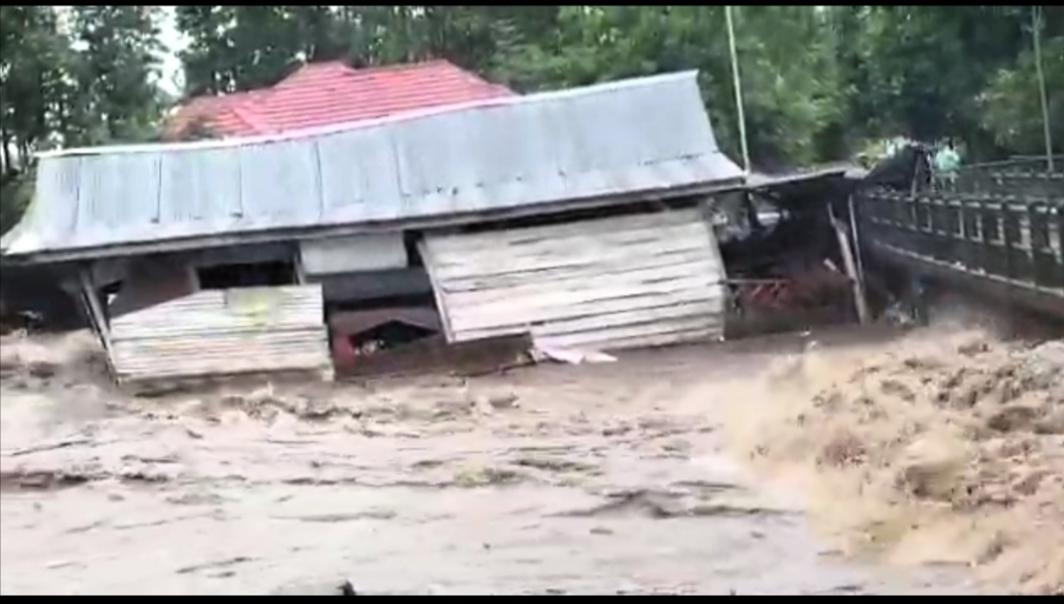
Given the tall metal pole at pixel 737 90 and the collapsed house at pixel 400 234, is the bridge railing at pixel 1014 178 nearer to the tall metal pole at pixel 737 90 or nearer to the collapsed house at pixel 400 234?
the tall metal pole at pixel 737 90

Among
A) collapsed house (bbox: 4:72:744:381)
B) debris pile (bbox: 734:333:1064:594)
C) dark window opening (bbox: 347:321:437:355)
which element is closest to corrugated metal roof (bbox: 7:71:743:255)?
collapsed house (bbox: 4:72:744:381)

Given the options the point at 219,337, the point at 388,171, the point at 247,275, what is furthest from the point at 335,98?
the point at 219,337

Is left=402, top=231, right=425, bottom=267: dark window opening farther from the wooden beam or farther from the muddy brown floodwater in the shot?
the wooden beam

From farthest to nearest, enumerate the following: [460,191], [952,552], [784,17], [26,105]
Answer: [460,191] < [26,105] < [784,17] < [952,552]

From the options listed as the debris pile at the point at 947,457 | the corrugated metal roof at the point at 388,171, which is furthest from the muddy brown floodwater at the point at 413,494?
the corrugated metal roof at the point at 388,171

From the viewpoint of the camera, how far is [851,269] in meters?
6.86

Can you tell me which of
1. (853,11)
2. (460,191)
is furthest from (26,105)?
(853,11)

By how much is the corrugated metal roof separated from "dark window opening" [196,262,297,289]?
1.07ft

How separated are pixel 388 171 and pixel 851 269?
2288 mm

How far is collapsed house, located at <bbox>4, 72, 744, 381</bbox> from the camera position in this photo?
7785 millimetres

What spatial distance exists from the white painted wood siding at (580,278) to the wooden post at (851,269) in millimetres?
879

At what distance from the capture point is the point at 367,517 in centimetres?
398

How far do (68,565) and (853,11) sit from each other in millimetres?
1933

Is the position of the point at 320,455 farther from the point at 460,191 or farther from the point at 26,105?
the point at 460,191
